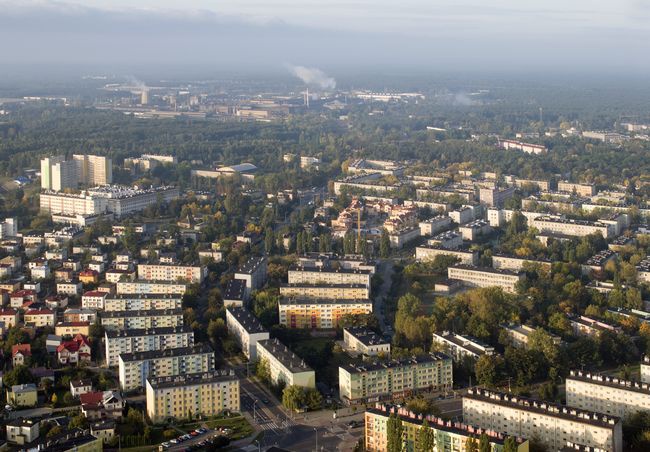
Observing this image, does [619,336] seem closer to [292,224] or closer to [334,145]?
[292,224]

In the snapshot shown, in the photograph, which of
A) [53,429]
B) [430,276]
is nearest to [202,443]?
[53,429]

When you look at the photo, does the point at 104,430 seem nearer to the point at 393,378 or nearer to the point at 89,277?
the point at 393,378

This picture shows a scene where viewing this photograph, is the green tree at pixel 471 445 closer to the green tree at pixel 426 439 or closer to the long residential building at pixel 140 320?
the green tree at pixel 426 439

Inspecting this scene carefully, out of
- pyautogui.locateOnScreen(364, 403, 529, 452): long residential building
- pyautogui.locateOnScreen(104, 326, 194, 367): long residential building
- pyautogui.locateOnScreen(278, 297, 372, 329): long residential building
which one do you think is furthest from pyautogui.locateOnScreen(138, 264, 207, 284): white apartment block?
pyautogui.locateOnScreen(364, 403, 529, 452): long residential building

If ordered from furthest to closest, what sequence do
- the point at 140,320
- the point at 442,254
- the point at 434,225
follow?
the point at 434,225, the point at 442,254, the point at 140,320

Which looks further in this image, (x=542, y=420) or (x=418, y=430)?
(x=542, y=420)

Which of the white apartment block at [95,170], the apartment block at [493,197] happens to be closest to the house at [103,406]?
the apartment block at [493,197]

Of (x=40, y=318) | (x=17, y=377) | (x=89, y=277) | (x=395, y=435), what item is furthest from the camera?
(x=89, y=277)

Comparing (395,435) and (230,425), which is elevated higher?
(395,435)

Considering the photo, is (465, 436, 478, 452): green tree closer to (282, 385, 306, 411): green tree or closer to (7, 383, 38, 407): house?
(282, 385, 306, 411): green tree

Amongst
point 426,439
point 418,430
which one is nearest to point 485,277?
point 418,430
